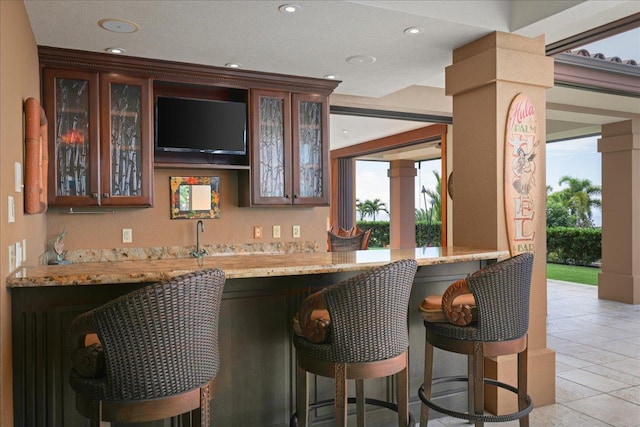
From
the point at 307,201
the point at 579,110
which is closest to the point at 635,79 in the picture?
the point at 579,110

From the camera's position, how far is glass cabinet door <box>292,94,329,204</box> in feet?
15.4

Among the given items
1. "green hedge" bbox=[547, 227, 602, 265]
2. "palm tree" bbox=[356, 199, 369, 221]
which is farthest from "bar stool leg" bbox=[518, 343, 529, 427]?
→ "palm tree" bbox=[356, 199, 369, 221]

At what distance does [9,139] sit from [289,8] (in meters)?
1.70

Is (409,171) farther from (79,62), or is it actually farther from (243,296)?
(243,296)

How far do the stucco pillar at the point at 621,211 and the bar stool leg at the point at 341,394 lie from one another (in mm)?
6639

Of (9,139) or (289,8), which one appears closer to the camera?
(9,139)

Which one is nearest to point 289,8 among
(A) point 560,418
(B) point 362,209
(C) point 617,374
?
(A) point 560,418

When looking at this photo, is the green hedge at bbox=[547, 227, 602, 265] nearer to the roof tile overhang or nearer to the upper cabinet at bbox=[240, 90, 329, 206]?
the roof tile overhang

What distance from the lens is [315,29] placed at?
3.35 m

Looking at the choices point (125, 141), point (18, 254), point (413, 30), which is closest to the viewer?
point (18, 254)

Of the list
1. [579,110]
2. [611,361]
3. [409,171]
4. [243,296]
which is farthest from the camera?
[409,171]

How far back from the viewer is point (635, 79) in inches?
209

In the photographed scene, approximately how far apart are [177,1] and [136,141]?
5.05ft

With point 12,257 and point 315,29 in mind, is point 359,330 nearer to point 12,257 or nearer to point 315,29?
point 12,257
